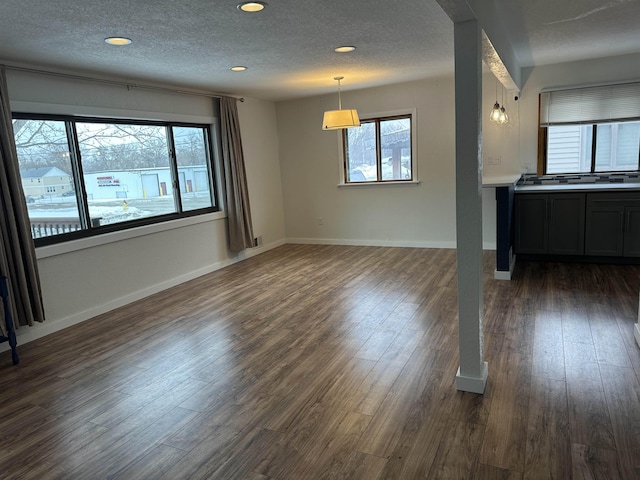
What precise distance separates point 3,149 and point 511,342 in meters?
4.26

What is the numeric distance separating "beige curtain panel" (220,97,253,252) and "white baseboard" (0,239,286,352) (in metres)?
0.38

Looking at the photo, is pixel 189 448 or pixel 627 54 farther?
pixel 627 54

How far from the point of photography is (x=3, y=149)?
361 centimetres

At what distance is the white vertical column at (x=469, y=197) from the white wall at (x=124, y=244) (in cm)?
363

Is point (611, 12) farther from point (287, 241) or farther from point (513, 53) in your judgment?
point (287, 241)

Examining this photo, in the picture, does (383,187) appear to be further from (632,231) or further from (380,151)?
(632,231)

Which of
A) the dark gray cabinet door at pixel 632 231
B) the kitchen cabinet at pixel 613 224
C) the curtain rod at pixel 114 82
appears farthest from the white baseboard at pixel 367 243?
the curtain rod at pixel 114 82

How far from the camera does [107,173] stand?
4.81m

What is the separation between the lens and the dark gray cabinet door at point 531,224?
521cm

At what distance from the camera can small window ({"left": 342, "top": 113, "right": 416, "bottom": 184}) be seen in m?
6.60

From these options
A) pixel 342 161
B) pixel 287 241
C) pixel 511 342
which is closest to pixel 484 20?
pixel 511 342

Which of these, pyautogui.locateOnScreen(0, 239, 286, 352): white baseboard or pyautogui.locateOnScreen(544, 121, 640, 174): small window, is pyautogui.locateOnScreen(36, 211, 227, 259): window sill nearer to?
pyautogui.locateOnScreen(0, 239, 286, 352): white baseboard

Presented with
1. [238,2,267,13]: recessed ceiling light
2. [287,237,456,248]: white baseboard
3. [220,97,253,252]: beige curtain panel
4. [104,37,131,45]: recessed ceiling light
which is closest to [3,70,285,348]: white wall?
[220,97,253,252]: beige curtain panel

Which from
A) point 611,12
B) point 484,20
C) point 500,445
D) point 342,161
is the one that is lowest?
point 500,445
